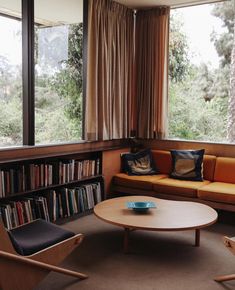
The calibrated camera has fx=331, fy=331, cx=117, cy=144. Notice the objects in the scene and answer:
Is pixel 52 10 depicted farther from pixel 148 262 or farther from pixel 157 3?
pixel 148 262

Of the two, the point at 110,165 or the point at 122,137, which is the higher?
the point at 122,137

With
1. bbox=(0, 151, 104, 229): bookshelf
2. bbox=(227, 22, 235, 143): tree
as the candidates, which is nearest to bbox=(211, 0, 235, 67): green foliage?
bbox=(227, 22, 235, 143): tree

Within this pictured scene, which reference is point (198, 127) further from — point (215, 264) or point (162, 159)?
point (215, 264)

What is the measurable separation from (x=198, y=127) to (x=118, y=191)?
1423 mm

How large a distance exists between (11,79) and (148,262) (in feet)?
7.96

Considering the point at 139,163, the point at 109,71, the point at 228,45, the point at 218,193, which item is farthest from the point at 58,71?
the point at 218,193

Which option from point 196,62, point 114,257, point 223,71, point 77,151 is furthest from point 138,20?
point 114,257

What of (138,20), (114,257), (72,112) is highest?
(138,20)

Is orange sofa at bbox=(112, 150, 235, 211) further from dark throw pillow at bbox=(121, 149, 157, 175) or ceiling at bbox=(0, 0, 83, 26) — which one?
ceiling at bbox=(0, 0, 83, 26)

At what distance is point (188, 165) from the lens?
4.15 m

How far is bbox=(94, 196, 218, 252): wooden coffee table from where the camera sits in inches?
104

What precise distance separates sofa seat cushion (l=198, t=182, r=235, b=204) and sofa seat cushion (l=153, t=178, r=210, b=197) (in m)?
0.09

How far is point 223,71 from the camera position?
4.39 metres

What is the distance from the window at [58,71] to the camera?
154 inches
